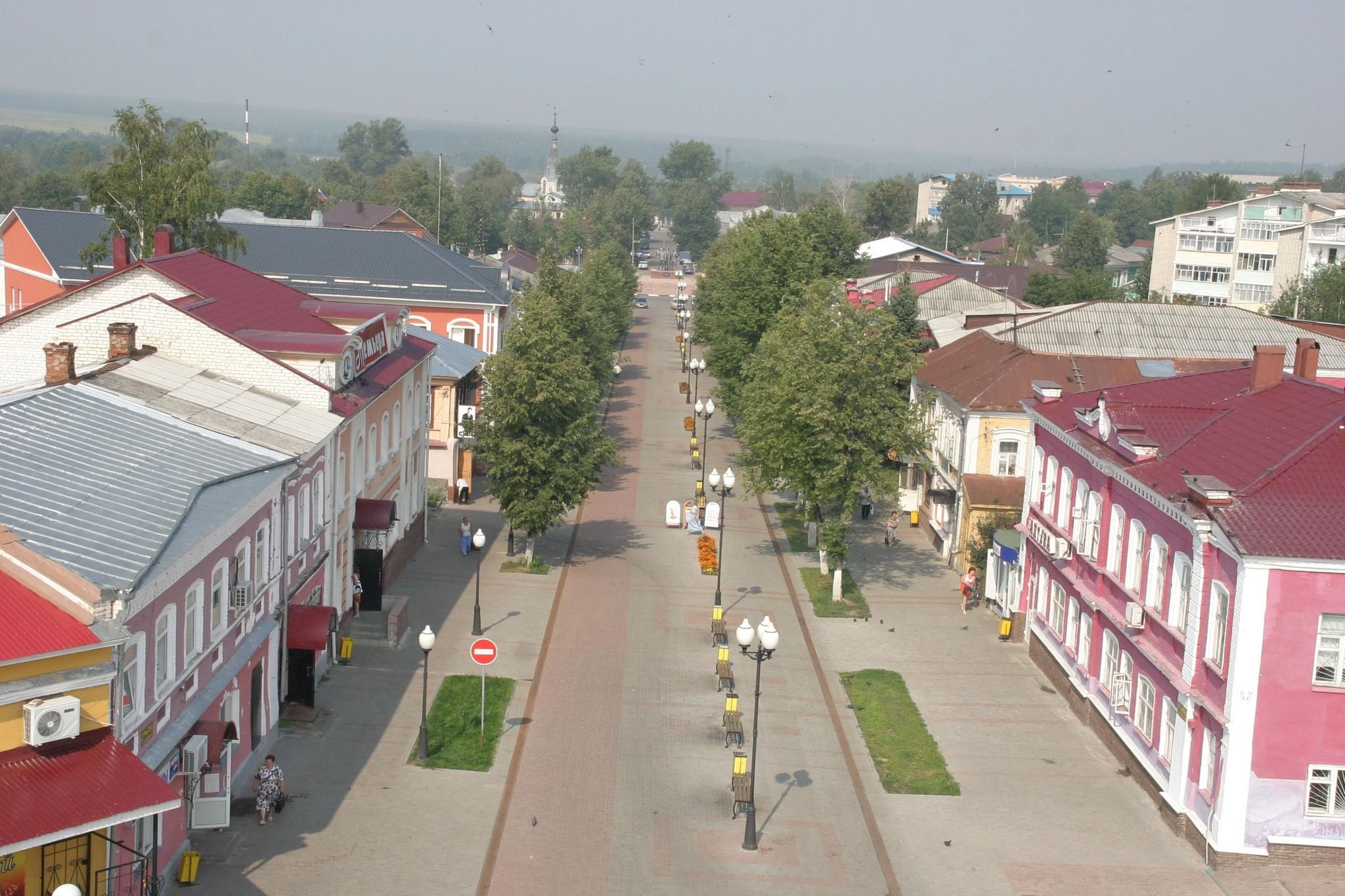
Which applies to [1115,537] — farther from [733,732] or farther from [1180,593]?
[733,732]

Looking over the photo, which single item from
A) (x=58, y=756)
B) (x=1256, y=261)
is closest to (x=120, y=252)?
(x=58, y=756)

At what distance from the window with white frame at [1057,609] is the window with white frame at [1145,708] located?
5.17 m

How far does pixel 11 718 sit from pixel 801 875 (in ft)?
37.0

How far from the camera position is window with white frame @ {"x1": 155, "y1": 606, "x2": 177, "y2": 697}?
18.0m

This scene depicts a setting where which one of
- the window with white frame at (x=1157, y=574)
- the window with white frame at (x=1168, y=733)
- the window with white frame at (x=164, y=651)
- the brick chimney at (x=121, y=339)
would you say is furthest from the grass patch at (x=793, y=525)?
the window with white frame at (x=164, y=651)

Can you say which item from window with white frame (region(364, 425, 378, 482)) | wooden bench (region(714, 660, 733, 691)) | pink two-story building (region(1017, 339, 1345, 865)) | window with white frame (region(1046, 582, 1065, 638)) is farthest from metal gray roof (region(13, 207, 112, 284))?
pink two-story building (region(1017, 339, 1345, 865))

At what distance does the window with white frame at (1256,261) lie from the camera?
8688cm

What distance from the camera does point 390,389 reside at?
3541cm

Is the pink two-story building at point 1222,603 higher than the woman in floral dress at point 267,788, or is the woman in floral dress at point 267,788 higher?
the pink two-story building at point 1222,603

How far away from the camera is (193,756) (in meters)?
19.3

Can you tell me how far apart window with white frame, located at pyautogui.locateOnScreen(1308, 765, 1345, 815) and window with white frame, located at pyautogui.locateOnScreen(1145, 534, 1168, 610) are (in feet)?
13.2

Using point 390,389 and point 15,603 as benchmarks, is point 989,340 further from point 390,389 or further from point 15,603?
point 15,603

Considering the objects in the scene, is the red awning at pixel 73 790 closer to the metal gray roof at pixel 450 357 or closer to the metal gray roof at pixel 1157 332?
the metal gray roof at pixel 450 357

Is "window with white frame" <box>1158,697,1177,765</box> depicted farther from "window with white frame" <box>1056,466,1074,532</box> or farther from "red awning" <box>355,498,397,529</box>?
"red awning" <box>355,498,397,529</box>
